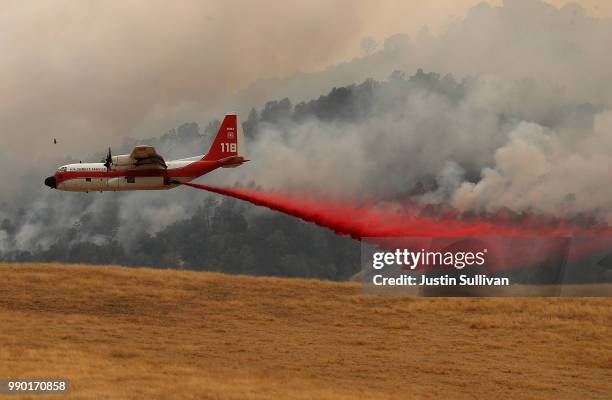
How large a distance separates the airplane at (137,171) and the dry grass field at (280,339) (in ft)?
25.9

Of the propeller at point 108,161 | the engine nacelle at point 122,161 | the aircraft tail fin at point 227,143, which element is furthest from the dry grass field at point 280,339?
the aircraft tail fin at point 227,143

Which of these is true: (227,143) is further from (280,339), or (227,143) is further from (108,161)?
(280,339)

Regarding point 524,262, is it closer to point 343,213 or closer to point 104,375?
point 343,213

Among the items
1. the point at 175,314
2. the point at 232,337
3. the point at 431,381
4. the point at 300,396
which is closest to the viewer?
the point at 300,396

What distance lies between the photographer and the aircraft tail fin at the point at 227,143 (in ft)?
292

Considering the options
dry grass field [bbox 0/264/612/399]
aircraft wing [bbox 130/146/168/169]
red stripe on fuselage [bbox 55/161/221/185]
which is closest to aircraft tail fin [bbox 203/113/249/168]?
red stripe on fuselage [bbox 55/161/221/185]

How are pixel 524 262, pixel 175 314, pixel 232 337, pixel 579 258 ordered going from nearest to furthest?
pixel 232 337, pixel 175 314, pixel 524 262, pixel 579 258

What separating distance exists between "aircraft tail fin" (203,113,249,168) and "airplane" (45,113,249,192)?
0.11 metres

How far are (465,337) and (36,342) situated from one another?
28467mm

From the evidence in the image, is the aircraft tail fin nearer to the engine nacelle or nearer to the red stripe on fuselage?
the red stripe on fuselage

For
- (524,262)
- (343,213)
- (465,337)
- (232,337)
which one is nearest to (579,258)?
(524,262)

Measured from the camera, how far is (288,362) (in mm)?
55125

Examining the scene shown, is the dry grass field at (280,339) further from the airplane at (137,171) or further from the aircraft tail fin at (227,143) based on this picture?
the aircraft tail fin at (227,143)

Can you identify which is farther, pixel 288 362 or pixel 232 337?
pixel 232 337
